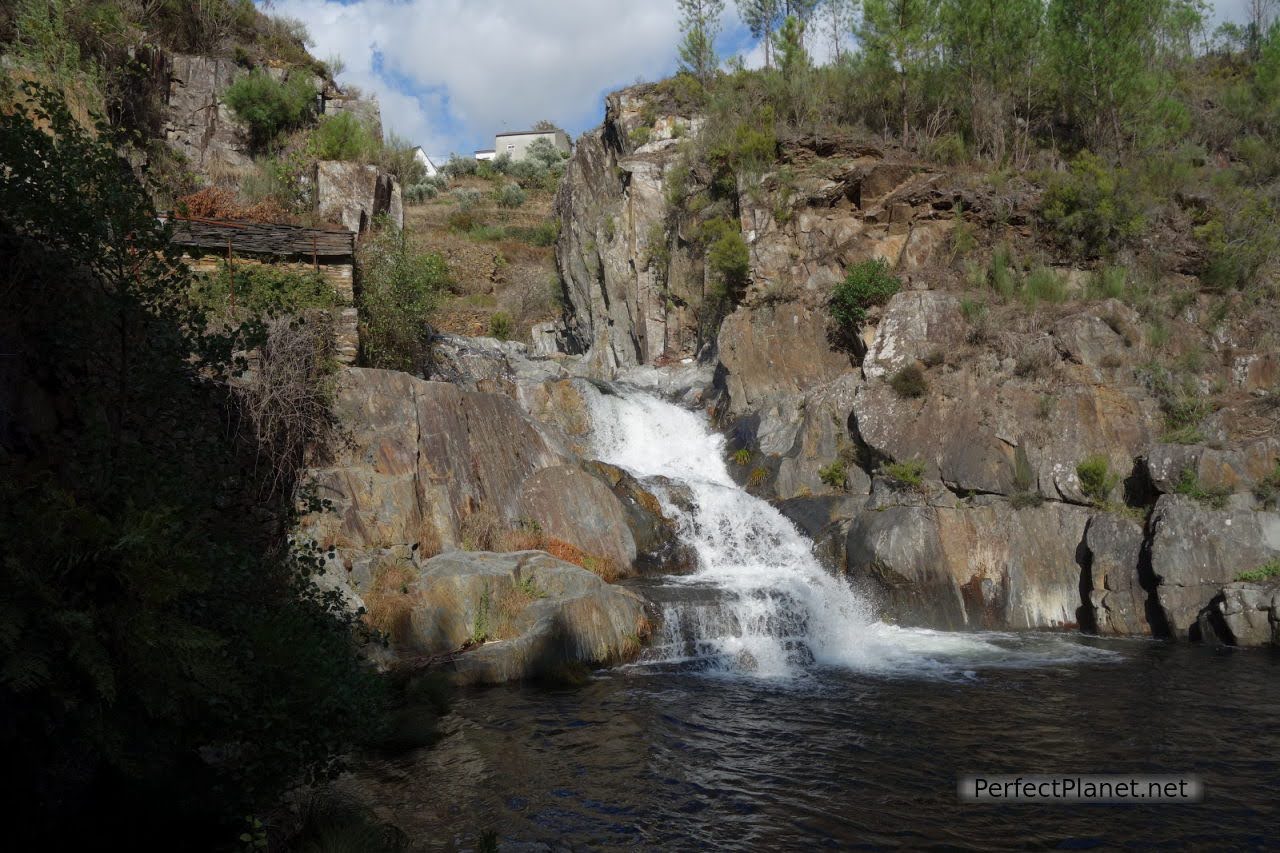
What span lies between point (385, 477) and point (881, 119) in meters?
20.0

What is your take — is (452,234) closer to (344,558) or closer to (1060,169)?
(1060,169)

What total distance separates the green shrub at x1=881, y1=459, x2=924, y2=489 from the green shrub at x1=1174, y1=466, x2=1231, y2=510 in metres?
4.15

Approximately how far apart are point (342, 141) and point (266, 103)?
9.93ft

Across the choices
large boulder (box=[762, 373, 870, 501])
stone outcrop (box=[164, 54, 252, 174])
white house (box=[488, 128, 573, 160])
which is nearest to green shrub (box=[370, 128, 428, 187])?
stone outcrop (box=[164, 54, 252, 174])

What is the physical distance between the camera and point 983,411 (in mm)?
15617

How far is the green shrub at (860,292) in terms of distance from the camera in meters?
19.2

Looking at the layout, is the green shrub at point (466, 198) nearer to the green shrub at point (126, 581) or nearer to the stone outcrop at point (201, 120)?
the stone outcrop at point (201, 120)

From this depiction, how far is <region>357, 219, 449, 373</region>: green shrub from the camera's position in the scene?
16.1 metres

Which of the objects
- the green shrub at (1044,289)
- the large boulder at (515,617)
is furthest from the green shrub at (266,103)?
the green shrub at (1044,289)

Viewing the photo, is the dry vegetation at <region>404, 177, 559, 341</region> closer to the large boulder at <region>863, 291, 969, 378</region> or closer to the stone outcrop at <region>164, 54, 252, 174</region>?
the stone outcrop at <region>164, 54, 252, 174</region>

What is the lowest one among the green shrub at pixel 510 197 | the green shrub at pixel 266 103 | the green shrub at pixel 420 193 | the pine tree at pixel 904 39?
the green shrub at pixel 266 103

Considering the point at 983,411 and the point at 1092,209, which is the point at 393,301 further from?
the point at 1092,209

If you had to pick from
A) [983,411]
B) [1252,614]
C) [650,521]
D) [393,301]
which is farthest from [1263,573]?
[393,301]

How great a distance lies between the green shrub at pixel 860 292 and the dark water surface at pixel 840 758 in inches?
418
